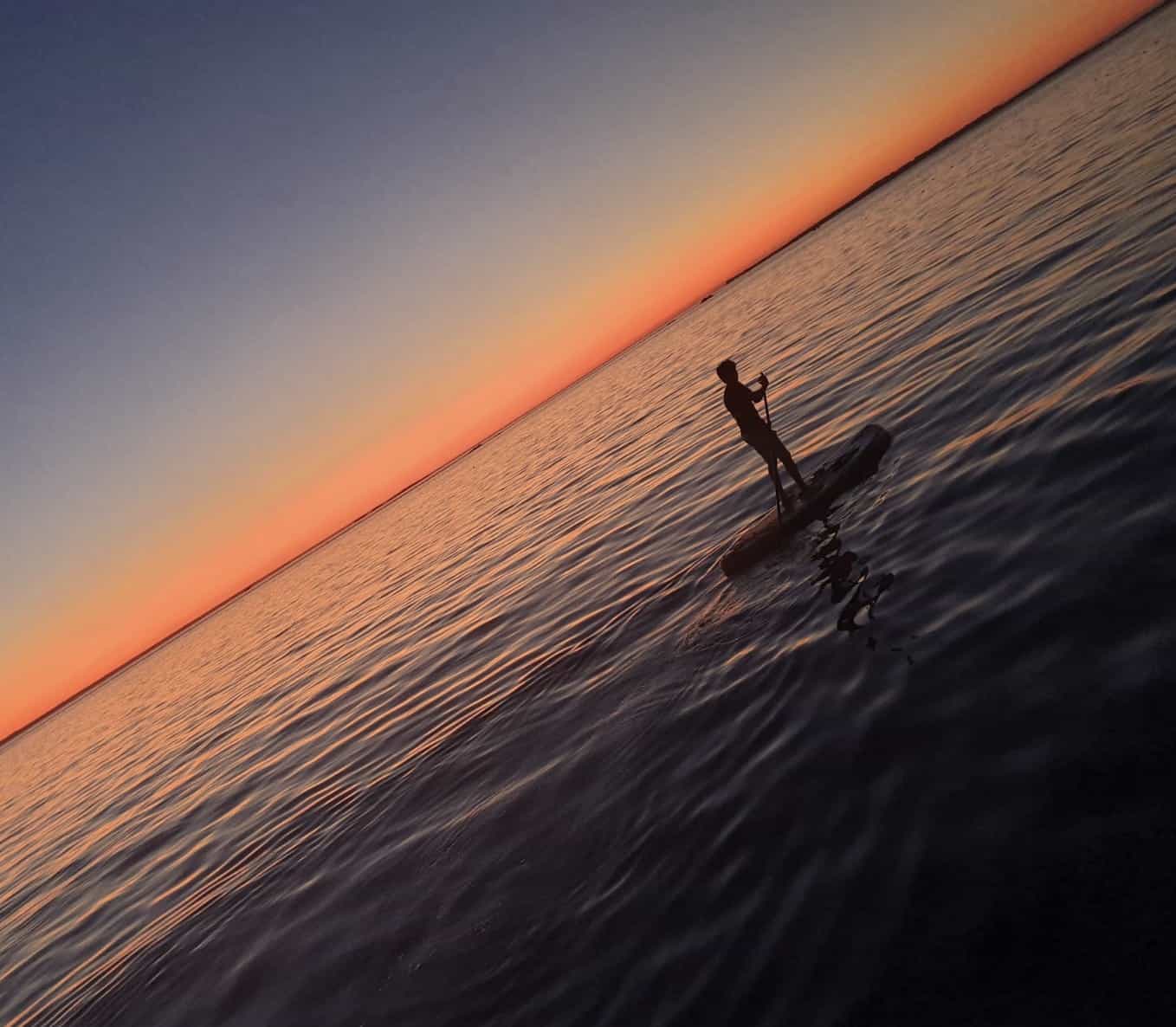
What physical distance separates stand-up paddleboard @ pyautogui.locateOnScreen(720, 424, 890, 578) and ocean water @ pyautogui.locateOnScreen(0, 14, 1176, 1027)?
1.22 ft

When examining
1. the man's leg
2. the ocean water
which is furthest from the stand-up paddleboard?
the ocean water

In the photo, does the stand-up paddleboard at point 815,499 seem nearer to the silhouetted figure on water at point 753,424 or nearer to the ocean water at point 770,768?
the ocean water at point 770,768

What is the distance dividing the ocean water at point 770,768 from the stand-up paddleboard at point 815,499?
37cm

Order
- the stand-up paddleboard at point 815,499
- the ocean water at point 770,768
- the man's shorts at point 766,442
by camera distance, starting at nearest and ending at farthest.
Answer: the ocean water at point 770,768 < the stand-up paddleboard at point 815,499 < the man's shorts at point 766,442

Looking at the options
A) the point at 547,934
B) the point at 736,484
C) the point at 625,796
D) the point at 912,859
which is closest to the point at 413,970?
the point at 547,934

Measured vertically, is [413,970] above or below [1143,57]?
below

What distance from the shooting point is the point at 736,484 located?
725 inches

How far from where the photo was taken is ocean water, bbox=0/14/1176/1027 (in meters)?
4.85

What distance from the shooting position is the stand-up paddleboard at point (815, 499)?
12.2 m

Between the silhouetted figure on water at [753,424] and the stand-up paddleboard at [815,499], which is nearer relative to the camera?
the stand-up paddleboard at [815,499]

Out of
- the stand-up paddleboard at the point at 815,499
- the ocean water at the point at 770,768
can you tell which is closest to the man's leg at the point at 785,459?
the stand-up paddleboard at the point at 815,499

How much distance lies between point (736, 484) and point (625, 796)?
11478 mm

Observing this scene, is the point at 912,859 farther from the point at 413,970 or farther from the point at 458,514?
the point at 458,514

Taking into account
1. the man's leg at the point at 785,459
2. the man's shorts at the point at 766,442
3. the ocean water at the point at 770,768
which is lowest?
the ocean water at the point at 770,768
